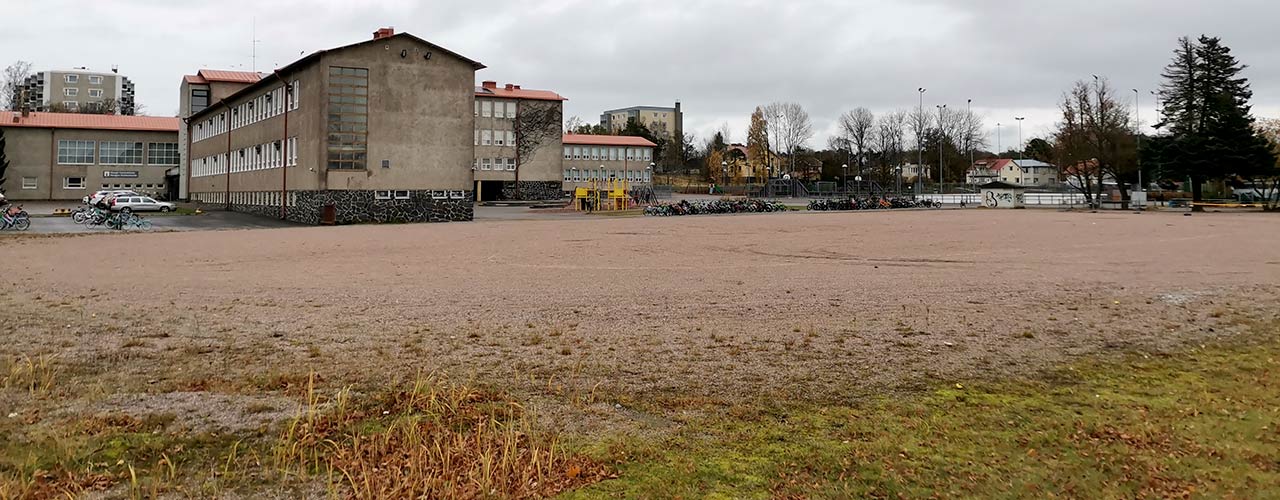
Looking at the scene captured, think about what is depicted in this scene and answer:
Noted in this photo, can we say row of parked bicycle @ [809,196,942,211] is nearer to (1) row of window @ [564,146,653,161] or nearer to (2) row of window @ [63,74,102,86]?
(1) row of window @ [564,146,653,161]

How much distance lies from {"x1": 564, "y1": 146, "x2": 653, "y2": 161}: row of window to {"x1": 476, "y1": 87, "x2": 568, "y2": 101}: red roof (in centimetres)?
1400

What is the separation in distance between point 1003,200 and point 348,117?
57922 millimetres

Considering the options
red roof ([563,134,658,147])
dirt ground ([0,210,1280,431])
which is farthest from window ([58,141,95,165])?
dirt ground ([0,210,1280,431])

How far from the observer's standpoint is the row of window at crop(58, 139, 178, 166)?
6994cm

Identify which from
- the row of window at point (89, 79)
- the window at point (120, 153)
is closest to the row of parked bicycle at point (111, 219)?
the window at point (120, 153)

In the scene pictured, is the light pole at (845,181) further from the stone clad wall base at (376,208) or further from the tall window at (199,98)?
the tall window at (199,98)

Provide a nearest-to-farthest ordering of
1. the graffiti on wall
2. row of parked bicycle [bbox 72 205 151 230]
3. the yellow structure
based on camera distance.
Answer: row of parked bicycle [bbox 72 205 151 230], the yellow structure, the graffiti on wall

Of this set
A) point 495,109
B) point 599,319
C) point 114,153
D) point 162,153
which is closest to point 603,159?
point 495,109

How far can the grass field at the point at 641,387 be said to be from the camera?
454cm

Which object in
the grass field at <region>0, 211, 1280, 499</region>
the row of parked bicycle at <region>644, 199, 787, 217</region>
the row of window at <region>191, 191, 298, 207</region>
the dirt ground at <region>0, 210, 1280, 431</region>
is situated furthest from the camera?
the row of parked bicycle at <region>644, 199, 787, 217</region>

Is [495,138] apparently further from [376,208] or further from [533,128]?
[376,208]

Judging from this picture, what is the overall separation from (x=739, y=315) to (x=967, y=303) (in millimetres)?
3616

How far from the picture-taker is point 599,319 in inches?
410

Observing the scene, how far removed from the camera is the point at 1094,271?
16609mm
